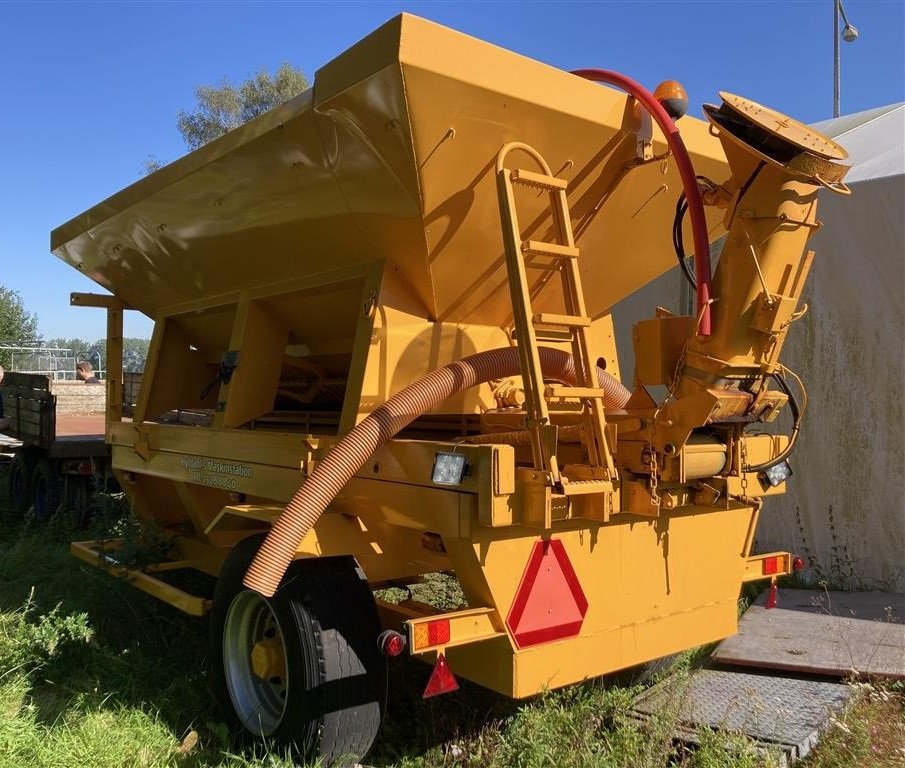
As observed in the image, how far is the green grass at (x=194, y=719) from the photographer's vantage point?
326 cm

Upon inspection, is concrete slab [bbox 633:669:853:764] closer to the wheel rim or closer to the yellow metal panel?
the wheel rim

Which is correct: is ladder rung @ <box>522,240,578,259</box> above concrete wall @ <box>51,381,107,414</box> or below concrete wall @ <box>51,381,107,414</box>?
above

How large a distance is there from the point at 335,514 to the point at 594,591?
3.56ft

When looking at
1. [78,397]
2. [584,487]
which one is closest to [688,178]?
[584,487]

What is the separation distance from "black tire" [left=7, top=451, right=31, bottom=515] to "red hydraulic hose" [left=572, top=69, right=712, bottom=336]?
27.8ft

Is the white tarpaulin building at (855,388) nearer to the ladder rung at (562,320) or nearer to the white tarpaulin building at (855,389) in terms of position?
the white tarpaulin building at (855,389)

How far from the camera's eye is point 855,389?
240 inches

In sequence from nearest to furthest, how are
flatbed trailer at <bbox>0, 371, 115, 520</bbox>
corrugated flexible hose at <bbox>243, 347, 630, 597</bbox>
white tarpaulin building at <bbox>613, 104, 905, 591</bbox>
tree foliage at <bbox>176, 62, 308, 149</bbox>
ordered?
corrugated flexible hose at <bbox>243, 347, 630, 597</bbox>
white tarpaulin building at <bbox>613, 104, 905, 591</bbox>
flatbed trailer at <bbox>0, 371, 115, 520</bbox>
tree foliage at <bbox>176, 62, 308, 149</bbox>

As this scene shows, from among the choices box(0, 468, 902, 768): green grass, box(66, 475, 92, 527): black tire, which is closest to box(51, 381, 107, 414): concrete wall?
box(66, 475, 92, 527): black tire

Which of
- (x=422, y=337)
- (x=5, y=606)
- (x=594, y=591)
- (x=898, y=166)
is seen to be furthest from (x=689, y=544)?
(x=5, y=606)

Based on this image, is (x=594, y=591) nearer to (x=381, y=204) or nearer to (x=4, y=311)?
(x=381, y=204)

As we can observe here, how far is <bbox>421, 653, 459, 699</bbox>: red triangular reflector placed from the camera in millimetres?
2658

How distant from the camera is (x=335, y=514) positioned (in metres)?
3.23

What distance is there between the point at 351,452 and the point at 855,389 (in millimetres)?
4748
